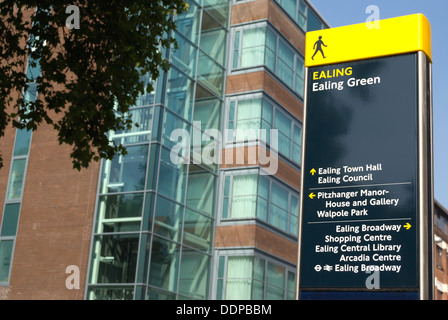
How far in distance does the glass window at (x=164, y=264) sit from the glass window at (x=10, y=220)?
17.7 feet

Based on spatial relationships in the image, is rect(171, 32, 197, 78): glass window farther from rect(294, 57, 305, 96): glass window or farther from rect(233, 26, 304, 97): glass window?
rect(294, 57, 305, 96): glass window

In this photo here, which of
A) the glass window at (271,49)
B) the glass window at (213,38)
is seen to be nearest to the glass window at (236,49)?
the glass window at (213,38)

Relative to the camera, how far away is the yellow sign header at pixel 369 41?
9328mm

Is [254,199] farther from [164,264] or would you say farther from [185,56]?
[185,56]

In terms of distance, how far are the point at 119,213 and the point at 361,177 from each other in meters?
12.6

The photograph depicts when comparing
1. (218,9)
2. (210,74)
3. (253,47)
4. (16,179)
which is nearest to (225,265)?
(210,74)

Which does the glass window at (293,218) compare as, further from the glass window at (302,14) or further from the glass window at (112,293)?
the glass window at (302,14)

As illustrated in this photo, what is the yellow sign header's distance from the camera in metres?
9.33

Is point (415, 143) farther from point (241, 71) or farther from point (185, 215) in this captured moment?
point (241, 71)

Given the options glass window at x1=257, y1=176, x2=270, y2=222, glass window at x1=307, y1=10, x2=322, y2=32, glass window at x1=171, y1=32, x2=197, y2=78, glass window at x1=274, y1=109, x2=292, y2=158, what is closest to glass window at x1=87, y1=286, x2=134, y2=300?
glass window at x1=257, y1=176, x2=270, y2=222

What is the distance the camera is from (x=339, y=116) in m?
9.52

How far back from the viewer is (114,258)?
2019 centimetres
